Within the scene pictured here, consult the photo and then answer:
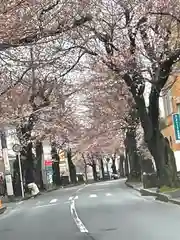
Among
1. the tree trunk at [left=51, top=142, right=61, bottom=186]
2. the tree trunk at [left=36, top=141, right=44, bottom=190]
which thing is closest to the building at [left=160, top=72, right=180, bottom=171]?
the tree trunk at [left=36, top=141, right=44, bottom=190]

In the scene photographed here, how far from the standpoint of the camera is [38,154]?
2169 inches

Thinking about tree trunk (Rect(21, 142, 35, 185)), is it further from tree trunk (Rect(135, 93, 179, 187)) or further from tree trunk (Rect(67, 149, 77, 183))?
tree trunk (Rect(67, 149, 77, 183))

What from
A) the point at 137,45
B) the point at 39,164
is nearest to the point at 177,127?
the point at 137,45

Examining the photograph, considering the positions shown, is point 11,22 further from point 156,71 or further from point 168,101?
point 168,101

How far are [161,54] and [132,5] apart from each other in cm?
386

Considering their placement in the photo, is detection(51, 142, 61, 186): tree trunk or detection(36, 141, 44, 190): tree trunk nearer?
detection(36, 141, 44, 190): tree trunk

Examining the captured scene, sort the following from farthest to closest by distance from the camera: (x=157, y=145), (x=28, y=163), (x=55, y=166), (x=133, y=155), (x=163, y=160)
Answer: (x=55, y=166)
(x=133, y=155)
(x=28, y=163)
(x=157, y=145)
(x=163, y=160)

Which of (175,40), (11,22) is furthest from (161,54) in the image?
(11,22)

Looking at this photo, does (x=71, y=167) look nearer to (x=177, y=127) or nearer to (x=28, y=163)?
(x=28, y=163)

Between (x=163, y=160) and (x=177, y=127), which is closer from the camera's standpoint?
(x=177, y=127)

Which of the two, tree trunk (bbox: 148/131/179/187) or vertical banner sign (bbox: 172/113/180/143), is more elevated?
vertical banner sign (bbox: 172/113/180/143)

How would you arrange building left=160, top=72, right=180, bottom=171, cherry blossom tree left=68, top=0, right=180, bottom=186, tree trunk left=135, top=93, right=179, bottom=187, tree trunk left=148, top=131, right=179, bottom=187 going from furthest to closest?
building left=160, top=72, right=180, bottom=171, tree trunk left=148, top=131, right=179, bottom=187, tree trunk left=135, top=93, right=179, bottom=187, cherry blossom tree left=68, top=0, right=180, bottom=186

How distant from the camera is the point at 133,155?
5091 cm

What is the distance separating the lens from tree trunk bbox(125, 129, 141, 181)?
49.2 meters
